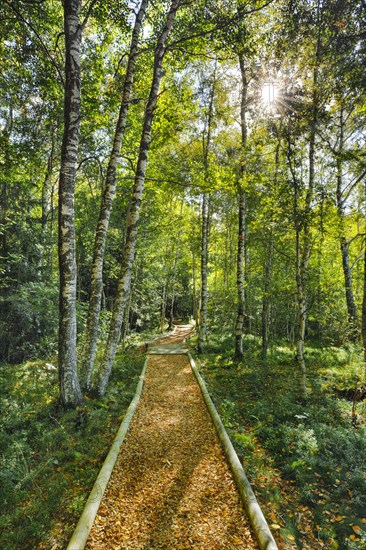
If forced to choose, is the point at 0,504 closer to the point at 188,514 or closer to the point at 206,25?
the point at 188,514

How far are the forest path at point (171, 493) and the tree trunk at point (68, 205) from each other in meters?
1.93

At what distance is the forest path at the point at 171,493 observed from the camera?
10.6 ft

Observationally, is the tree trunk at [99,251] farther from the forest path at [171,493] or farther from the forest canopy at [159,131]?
the forest path at [171,493]

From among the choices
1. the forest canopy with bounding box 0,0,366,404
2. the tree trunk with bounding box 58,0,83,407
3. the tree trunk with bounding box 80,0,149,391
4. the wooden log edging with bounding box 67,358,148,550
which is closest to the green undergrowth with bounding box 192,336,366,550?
the forest canopy with bounding box 0,0,366,404

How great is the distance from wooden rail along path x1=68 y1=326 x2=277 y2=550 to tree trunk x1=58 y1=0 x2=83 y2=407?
1795mm

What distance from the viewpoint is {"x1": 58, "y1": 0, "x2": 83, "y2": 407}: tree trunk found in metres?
5.79

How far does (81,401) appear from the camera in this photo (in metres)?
6.06

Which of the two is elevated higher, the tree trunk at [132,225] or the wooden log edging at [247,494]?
the tree trunk at [132,225]

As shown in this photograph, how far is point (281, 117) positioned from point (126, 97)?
4.72 m

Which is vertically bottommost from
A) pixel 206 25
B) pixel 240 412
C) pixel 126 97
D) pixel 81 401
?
pixel 240 412

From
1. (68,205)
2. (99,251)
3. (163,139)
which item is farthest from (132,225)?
(163,139)

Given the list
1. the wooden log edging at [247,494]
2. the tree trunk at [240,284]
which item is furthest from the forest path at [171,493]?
the tree trunk at [240,284]

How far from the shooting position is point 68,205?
5.89m

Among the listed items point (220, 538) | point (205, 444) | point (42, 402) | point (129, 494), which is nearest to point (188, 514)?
point (220, 538)
